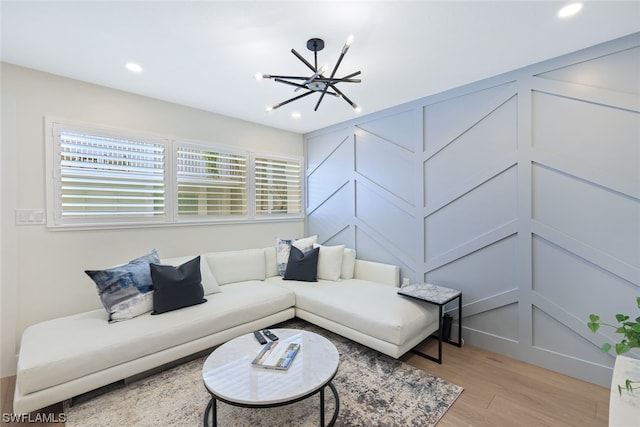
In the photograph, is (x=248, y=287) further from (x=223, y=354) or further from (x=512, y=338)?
(x=512, y=338)

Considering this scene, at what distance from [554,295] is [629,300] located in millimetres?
433

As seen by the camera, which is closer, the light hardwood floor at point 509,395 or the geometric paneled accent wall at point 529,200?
the light hardwood floor at point 509,395

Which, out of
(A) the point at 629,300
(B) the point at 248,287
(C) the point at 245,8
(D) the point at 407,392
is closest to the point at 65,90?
(C) the point at 245,8

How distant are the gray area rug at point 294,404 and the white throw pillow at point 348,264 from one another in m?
1.35

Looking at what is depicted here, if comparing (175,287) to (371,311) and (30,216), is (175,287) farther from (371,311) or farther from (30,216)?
(371,311)

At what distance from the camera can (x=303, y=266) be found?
3461mm

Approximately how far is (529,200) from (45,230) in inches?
175

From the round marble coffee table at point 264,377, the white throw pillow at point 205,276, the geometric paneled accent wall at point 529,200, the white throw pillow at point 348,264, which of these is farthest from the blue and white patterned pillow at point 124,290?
the geometric paneled accent wall at point 529,200

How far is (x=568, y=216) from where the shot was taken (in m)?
2.28

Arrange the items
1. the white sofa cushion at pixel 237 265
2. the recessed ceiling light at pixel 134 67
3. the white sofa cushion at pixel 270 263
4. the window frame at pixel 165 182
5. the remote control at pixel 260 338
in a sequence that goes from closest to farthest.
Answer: the remote control at pixel 260 338 → the recessed ceiling light at pixel 134 67 → the window frame at pixel 165 182 → the white sofa cushion at pixel 237 265 → the white sofa cushion at pixel 270 263

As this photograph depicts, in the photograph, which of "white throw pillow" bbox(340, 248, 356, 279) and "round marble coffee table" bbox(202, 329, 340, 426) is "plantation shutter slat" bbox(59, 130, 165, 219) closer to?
"round marble coffee table" bbox(202, 329, 340, 426)

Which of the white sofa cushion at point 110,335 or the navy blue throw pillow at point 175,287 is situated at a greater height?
the navy blue throw pillow at point 175,287

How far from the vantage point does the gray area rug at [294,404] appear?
179 centimetres

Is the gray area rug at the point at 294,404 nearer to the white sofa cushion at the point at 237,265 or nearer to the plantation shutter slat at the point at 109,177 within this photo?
the white sofa cushion at the point at 237,265
